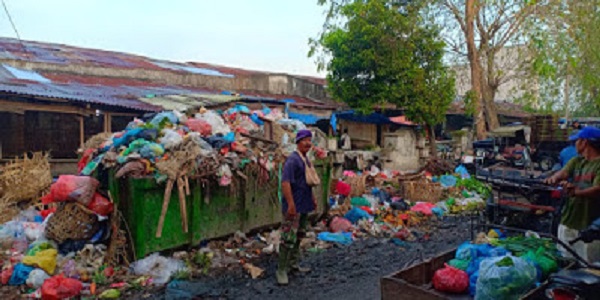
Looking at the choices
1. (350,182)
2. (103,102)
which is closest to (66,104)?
(103,102)

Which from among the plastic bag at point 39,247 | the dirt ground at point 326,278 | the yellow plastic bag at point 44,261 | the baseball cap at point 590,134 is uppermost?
the baseball cap at point 590,134

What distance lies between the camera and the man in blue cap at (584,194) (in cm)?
369

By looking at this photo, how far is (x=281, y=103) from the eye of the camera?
14.8 meters

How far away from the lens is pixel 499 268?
288 cm

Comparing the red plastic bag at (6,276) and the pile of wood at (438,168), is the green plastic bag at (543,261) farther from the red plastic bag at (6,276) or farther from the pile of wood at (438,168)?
the pile of wood at (438,168)

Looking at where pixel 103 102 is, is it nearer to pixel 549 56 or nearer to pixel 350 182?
pixel 350 182

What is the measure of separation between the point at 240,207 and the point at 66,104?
728 cm

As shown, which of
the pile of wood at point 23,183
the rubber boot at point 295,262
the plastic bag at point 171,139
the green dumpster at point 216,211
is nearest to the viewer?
the rubber boot at point 295,262

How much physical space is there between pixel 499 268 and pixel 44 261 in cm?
461

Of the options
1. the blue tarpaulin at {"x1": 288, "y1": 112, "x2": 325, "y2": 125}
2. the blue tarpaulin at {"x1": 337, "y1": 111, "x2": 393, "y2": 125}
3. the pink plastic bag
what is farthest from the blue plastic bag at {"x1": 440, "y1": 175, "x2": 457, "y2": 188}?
the blue tarpaulin at {"x1": 337, "y1": 111, "x2": 393, "y2": 125}

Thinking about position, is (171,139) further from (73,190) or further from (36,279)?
(36,279)

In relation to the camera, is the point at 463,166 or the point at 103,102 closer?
the point at 103,102

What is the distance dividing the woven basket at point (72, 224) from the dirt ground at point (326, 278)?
46.7 inches

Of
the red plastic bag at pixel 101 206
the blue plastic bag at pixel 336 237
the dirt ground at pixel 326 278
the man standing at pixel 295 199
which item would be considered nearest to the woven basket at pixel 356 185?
the blue plastic bag at pixel 336 237
